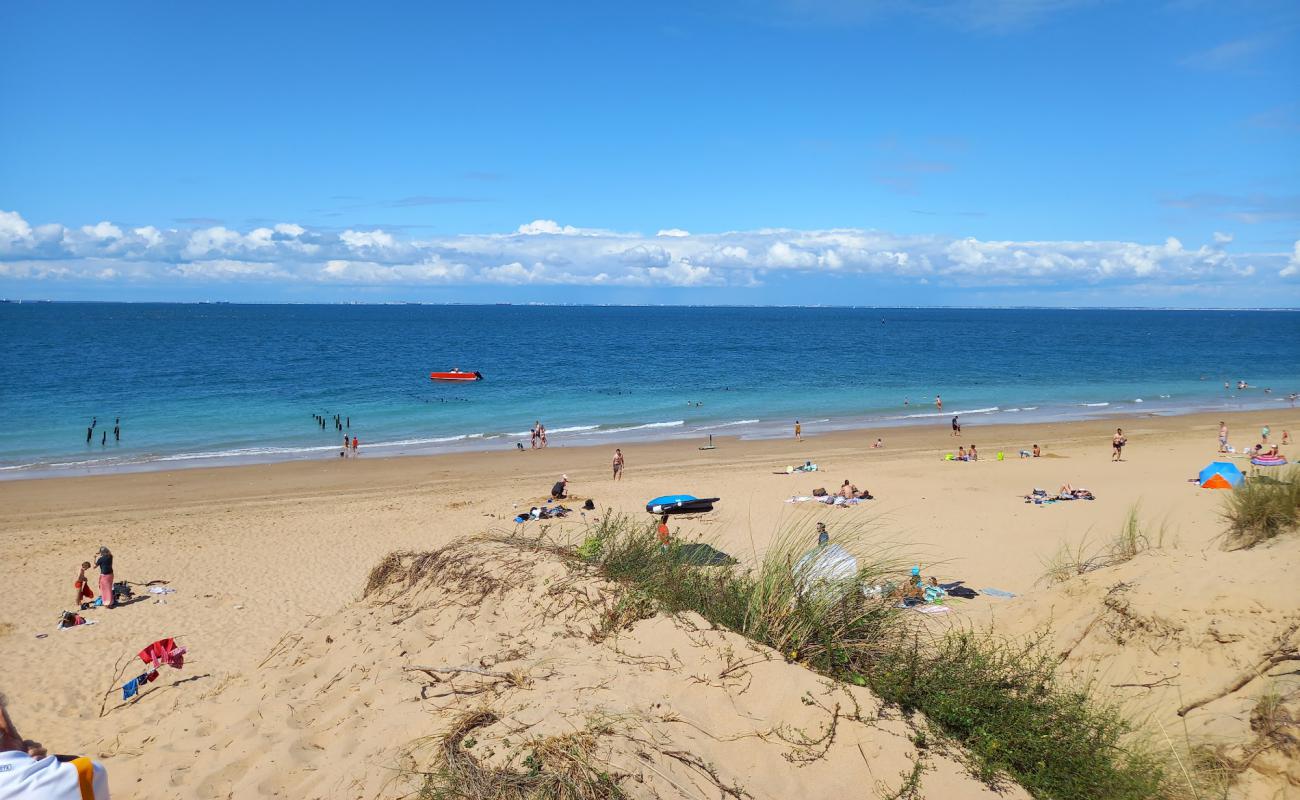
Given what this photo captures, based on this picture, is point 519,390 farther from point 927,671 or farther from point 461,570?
point 927,671

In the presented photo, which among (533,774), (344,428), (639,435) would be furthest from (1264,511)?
(344,428)

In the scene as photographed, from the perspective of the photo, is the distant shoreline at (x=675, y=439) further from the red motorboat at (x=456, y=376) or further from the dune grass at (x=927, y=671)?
the dune grass at (x=927, y=671)

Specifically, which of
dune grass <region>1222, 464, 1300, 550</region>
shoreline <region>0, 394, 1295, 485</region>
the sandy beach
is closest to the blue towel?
the sandy beach

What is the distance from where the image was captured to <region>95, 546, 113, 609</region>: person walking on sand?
13586 millimetres

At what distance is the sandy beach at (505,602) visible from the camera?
5375mm

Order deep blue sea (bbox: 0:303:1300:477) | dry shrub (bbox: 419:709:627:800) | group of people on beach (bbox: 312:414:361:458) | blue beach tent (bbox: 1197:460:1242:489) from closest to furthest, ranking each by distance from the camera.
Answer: dry shrub (bbox: 419:709:627:800), blue beach tent (bbox: 1197:460:1242:489), group of people on beach (bbox: 312:414:361:458), deep blue sea (bbox: 0:303:1300:477)

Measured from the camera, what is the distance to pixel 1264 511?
30.9 ft

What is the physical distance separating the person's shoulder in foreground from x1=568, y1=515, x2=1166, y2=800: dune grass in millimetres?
3843

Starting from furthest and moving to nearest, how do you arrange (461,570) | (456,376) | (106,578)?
(456,376) → (106,578) → (461,570)

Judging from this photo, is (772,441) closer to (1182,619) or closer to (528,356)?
(1182,619)

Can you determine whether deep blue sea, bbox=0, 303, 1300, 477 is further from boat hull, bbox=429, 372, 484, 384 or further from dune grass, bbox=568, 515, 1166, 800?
dune grass, bbox=568, 515, 1166, 800

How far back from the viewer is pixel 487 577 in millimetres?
7340

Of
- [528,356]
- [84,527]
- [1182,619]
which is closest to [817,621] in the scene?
[1182,619]

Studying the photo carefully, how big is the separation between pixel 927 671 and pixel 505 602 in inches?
136
